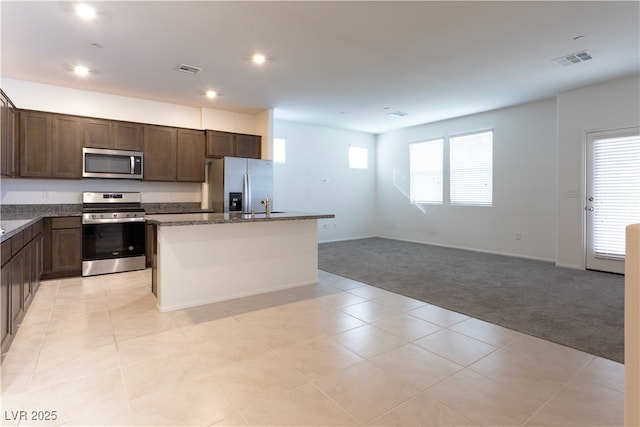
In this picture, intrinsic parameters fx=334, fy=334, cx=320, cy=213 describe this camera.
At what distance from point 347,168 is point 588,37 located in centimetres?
544

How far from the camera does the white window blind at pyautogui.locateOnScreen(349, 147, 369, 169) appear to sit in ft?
28.1

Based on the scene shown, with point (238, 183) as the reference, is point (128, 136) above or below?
above

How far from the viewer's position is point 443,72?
4.46 meters

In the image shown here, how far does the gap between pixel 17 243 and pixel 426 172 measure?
717 cm

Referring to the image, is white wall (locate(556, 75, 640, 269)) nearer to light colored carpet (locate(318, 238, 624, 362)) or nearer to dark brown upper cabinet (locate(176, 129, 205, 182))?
light colored carpet (locate(318, 238, 624, 362))

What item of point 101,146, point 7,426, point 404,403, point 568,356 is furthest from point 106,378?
point 101,146

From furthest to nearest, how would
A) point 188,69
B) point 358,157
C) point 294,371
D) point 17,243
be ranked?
point 358,157, point 188,69, point 17,243, point 294,371

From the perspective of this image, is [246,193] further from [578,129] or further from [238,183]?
[578,129]

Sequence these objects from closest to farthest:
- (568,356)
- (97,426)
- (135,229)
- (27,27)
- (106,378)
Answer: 1. (97,426)
2. (106,378)
3. (568,356)
4. (27,27)
5. (135,229)

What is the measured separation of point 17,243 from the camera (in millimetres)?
2762

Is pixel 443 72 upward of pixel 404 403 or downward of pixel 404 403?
upward

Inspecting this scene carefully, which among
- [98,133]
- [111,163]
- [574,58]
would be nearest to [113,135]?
[98,133]

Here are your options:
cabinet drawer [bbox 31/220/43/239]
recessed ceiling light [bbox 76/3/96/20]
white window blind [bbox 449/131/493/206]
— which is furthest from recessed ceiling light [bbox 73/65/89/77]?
white window blind [bbox 449/131/493/206]

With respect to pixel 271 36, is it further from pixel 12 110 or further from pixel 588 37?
pixel 12 110
